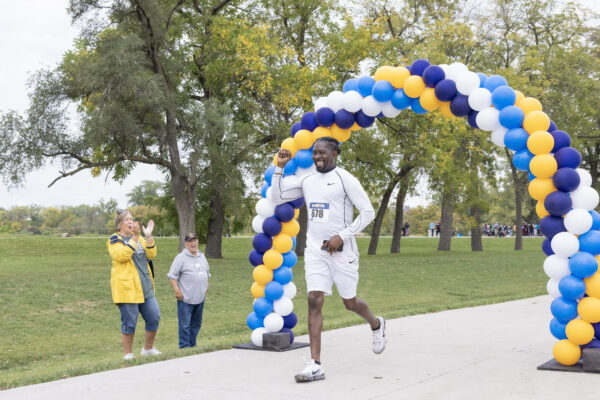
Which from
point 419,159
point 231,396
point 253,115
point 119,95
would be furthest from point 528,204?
point 231,396

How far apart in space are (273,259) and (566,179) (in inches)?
132

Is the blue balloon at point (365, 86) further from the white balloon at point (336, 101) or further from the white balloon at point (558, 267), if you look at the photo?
the white balloon at point (558, 267)

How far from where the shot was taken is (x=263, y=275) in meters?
7.89

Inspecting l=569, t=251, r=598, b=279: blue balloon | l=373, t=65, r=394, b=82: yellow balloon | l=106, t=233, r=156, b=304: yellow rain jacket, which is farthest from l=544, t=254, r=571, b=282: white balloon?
l=106, t=233, r=156, b=304: yellow rain jacket

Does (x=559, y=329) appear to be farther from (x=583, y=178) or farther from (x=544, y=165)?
(x=544, y=165)

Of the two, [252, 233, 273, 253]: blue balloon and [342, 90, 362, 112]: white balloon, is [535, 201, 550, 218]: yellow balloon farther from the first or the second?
[252, 233, 273, 253]: blue balloon

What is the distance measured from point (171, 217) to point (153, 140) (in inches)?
262

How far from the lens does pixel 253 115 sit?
2664 centimetres

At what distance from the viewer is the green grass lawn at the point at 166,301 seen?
10.8m

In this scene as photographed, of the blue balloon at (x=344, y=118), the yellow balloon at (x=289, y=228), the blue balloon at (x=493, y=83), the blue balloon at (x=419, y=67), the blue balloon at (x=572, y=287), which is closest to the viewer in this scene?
the blue balloon at (x=572, y=287)

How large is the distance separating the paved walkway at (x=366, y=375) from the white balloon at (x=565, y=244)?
115cm

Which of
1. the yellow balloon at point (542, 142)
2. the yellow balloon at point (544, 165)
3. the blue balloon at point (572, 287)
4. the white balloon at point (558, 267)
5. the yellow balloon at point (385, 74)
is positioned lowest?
the blue balloon at point (572, 287)

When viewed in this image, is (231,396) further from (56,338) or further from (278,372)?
(56,338)

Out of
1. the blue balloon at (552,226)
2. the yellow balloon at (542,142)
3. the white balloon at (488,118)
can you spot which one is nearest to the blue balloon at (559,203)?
the blue balloon at (552,226)
